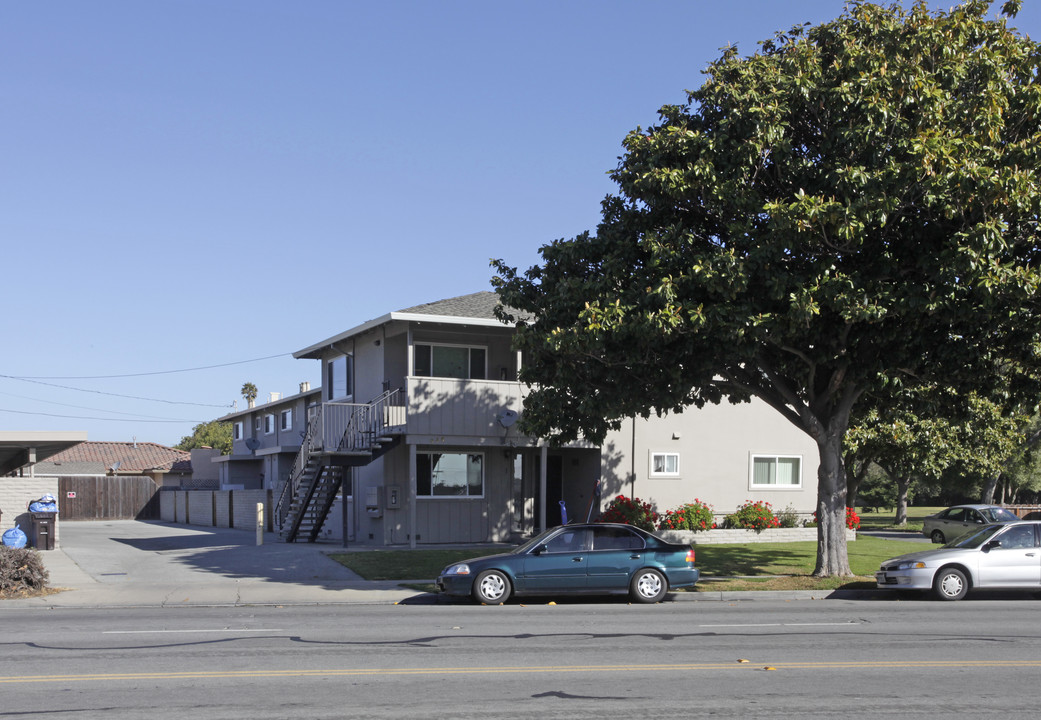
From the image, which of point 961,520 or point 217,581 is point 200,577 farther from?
point 961,520

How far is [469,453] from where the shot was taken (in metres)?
26.1

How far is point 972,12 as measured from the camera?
15672 millimetres

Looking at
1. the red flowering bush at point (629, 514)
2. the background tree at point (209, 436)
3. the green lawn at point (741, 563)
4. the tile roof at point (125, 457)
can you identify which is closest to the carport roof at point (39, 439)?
the green lawn at point (741, 563)

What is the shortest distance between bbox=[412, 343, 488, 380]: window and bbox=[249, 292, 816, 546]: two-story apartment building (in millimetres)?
30

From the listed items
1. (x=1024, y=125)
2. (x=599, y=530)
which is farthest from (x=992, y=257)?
(x=599, y=530)

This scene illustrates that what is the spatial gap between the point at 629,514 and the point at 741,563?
393cm

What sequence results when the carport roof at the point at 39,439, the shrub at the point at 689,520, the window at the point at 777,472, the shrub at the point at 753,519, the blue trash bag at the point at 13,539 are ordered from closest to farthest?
the blue trash bag at the point at 13,539
the carport roof at the point at 39,439
the shrub at the point at 689,520
the shrub at the point at 753,519
the window at the point at 777,472

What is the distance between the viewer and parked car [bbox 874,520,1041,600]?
651 inches

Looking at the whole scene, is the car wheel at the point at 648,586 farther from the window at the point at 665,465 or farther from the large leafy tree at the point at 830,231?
the window at the point at 665,465

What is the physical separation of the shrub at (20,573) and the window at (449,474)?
10240mm

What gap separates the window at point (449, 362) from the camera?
25641 mm

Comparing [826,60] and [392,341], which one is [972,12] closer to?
[826,60]

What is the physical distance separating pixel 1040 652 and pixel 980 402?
25684 mm

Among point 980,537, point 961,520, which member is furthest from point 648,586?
point 961,520
